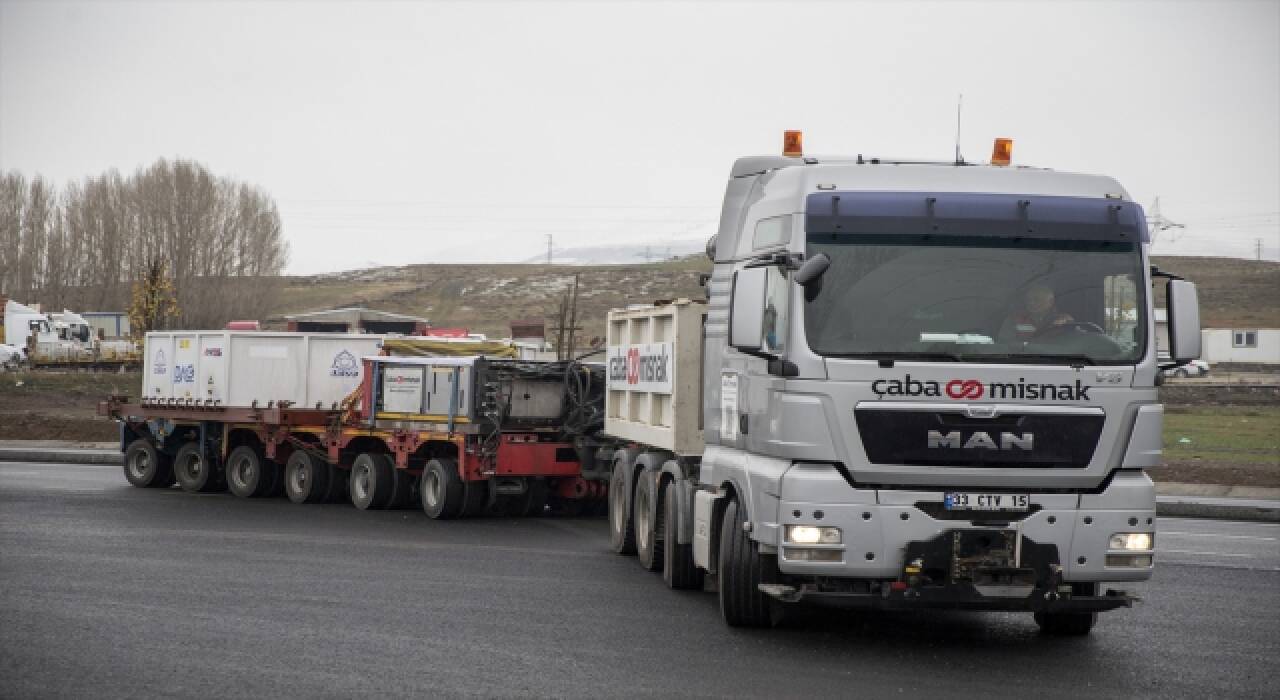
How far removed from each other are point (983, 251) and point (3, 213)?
100334mm

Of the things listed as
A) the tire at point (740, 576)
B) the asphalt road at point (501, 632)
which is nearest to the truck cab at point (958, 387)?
the tire at point (740, 576)

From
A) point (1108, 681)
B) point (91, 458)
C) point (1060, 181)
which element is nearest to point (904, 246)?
point (1060, 181)

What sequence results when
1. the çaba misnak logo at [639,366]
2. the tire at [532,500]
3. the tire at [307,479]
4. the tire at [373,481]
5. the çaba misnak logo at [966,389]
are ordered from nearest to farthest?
the çaba misnak logo at [966,389], the çaba misnak logo at [639,366], the tire at [532,500], the tire at [373,481], the tire at [307,479]

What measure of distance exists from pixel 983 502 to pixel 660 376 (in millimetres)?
4972

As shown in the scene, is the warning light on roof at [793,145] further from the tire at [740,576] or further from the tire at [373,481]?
the tire at [373,481]

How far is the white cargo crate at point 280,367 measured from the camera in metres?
23.6

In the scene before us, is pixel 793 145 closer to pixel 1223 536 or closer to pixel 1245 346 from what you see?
pixel 1223 536

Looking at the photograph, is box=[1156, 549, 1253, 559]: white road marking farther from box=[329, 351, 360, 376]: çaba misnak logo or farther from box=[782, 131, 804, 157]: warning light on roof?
box=[329, 351, 360, 376]: çaba misnak logo

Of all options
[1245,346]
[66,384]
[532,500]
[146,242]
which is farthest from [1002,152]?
[146,242]

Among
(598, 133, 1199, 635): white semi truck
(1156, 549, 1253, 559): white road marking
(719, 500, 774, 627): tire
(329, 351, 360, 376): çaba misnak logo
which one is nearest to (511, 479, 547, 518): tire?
(329, 351, 360, 376): çaba misnak logo

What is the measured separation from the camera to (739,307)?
1016 cm

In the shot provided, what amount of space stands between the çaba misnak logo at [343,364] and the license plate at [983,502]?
49.3 ft

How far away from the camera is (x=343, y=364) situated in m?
23.6

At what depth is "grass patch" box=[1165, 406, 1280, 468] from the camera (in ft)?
108
